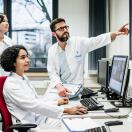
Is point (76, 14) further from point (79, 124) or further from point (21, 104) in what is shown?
point (79, 124)

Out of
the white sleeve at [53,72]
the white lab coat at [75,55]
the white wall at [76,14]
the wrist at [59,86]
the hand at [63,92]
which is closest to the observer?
the hand at [63,92]

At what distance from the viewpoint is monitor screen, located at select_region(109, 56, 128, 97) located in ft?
7.96

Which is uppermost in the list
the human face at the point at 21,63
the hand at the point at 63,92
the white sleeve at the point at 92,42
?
the white sleeve at the point at 92,42

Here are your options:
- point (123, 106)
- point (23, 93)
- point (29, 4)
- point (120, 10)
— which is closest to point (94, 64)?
point (120, 10)

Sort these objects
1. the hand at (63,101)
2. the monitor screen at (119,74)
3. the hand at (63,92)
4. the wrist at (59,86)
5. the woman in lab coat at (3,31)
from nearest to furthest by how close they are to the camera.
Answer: the monitor screen at (119,74) → the hand at (63,101) → the hand at (63,92) → the wrist at (59,86) → the woman in lab coat at (3,31)

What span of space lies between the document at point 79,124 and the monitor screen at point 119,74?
0.56 m

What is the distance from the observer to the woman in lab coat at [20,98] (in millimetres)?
2168

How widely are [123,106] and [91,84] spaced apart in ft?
6.86

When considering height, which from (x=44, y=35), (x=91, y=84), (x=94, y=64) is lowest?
(x=91, y=84)

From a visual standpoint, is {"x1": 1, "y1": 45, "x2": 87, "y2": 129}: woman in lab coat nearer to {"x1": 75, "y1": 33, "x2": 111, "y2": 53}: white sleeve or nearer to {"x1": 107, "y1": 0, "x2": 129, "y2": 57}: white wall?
{"x1": 75, "y1": 33, "x2": 111, "y2": 53}: white sleeve

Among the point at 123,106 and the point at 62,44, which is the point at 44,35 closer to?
→ the point at 62,44

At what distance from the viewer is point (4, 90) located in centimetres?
218

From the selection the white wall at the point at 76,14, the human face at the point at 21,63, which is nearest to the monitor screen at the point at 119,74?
the human face at the point at 21,63

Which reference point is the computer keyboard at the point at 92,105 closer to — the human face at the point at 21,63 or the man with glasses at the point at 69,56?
the human face at the point at 21,63
